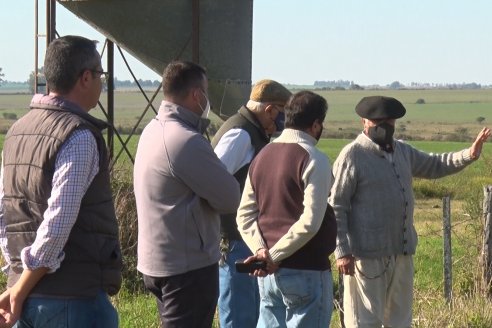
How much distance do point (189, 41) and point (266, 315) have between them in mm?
6453

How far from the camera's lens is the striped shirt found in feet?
12.3

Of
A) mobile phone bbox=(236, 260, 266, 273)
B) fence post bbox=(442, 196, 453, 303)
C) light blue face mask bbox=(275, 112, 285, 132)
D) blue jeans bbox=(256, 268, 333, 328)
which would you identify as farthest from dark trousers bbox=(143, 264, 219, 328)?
fence post bbox=(442, 196, 453, 303)

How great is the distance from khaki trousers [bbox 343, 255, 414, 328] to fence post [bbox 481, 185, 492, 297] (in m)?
1.38

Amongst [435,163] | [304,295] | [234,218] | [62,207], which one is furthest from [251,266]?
[435,163]

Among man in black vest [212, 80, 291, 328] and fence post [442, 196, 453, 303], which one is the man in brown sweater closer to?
man in black vest [212, 80, 291, 328]

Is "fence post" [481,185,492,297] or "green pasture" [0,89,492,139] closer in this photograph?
"fence post" [481,185,492,297]

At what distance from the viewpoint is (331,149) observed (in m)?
50.8

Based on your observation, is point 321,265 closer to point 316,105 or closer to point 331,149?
point 316,105

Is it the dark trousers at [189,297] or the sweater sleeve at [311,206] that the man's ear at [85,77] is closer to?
the dark trousers at [189,297]

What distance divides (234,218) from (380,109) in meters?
1.29

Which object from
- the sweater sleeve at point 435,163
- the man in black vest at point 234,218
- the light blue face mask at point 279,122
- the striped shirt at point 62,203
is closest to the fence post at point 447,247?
the sweater sleeve at point 435,163

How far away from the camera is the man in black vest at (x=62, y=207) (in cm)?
376

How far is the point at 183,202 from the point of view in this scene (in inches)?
182

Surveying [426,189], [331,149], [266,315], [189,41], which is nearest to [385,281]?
[266,315]
